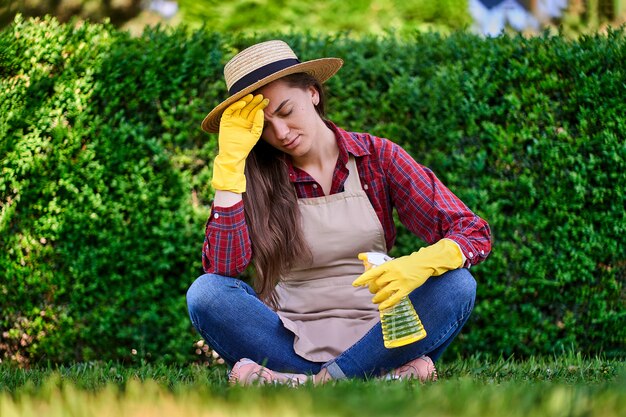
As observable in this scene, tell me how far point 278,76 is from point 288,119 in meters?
0.16

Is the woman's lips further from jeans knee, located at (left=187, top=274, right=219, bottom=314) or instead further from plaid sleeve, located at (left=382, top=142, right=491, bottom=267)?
jeans knee, located at (left=187, top=274, right=219, bottom=314)

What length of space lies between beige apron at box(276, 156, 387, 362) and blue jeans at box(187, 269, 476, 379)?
0.08 metres

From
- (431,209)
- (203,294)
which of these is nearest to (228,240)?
(203,294)

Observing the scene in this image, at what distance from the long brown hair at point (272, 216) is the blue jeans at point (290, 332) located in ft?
0.44

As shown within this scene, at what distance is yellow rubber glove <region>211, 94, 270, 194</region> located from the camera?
2627 millimetres

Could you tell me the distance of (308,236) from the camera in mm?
2777

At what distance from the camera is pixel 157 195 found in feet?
12.1

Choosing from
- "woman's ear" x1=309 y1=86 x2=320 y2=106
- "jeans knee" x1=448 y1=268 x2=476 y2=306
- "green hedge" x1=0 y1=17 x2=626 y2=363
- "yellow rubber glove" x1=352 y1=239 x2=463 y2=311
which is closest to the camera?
"yellow rubber glove" x1=352 y1=239 x2=463 y2=311

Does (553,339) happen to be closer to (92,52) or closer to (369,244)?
(369,244)

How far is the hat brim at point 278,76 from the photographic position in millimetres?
2623

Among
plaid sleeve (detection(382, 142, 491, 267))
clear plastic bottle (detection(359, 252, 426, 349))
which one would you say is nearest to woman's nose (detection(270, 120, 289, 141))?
plaid sleeve (detection(382, 142, 491, 267))

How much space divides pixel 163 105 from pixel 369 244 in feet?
4.86

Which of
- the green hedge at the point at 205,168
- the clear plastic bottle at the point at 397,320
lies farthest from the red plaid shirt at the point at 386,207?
the green hedge at the point at 205,168

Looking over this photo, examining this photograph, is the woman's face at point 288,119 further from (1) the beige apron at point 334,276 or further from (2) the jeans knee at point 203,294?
(2) the jeans knee at point 203,294
